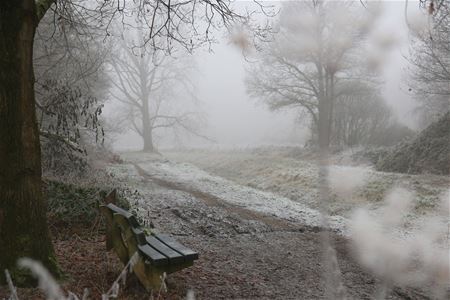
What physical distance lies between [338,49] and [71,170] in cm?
1950

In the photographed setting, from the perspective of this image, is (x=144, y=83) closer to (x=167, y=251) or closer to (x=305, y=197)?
(x=305, y=197)

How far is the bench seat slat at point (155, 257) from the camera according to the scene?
418 cm

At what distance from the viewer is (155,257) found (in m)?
4.21

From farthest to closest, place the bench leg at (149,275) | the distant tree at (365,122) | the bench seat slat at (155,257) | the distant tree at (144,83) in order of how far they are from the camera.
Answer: the distant tree at (144,83) → the distant tree at (365,122) → the bench leg at (149,275) → the bench seat slat at (155,257)

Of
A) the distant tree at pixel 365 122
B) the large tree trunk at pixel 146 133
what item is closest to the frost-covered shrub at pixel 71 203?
the distant tree at pixel 365 122

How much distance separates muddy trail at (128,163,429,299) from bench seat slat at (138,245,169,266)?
60cm

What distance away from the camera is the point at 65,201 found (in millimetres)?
7363

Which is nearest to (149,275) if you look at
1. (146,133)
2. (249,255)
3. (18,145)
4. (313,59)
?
(18,145)

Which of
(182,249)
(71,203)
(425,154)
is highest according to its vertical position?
(425,154)

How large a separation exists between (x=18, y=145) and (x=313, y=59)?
77.0 feet

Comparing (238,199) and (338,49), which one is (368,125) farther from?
(238,199)

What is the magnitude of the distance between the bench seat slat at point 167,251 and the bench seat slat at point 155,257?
1.9 inches

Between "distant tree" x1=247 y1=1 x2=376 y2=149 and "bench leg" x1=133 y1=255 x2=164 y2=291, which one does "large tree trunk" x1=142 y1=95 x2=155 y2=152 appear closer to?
"distant tree" x1=247 y1=1 x2=376 y2=149

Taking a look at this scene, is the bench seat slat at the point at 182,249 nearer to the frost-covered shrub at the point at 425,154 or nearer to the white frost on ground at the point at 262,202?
the white frost on ground at the point at 262,202
